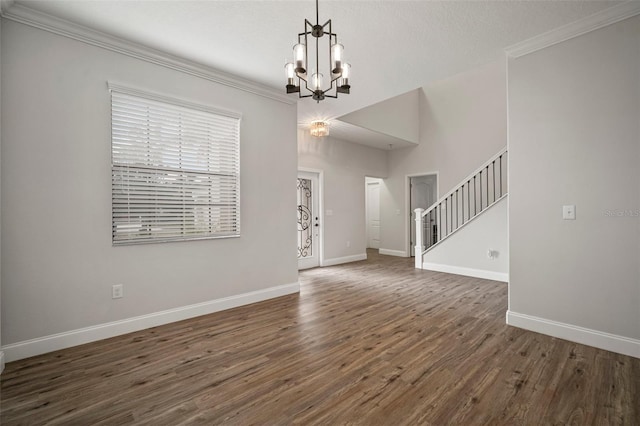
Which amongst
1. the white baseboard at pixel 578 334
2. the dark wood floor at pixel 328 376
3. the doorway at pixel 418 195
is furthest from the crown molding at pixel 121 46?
the doorway at pixel 418 195

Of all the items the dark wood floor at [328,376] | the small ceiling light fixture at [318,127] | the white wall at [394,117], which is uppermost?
the white wall at [394,117]

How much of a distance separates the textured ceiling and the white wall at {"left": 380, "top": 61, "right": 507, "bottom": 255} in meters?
3.63

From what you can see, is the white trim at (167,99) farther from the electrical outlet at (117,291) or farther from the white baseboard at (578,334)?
the white baseboard at (578,334)

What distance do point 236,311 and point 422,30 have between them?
140 inches

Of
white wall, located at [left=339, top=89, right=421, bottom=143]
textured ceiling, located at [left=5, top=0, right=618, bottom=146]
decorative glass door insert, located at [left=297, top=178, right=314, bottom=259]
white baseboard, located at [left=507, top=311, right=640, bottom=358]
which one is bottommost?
white baseboard, located at [left=507, top=311, right=640, bottom=358]

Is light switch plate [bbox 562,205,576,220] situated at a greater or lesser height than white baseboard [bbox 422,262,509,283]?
greater

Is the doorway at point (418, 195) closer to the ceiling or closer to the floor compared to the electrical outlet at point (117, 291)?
closer to the ceiling

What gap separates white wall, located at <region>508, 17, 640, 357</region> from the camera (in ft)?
8.29

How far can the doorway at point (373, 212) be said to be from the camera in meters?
9.43

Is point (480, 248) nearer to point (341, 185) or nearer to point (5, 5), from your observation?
point (341, 185)

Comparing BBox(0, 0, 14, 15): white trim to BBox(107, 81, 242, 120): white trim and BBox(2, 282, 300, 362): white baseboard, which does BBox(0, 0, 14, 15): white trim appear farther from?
BBox(2, 282, 300, 362): white baseboard

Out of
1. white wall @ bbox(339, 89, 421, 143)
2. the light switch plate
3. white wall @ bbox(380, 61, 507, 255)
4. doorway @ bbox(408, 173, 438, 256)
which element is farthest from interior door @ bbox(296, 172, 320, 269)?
the light switch plate

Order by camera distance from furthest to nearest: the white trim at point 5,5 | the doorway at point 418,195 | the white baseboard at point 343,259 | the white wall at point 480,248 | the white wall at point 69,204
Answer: the doorway at point 418,195 < the white baseboard at point 343,259 < the white wall at point 480,248 < the white wall at point 69,204 < the white trim at point 5,5

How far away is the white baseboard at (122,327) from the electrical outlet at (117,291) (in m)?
0.25
